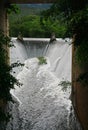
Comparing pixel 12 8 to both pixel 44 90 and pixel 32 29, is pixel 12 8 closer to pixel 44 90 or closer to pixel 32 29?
pixel 44 90

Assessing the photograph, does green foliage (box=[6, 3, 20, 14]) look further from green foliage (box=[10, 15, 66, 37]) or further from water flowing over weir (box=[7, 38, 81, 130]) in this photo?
green foliage (box=[10, 15, 66, 37])

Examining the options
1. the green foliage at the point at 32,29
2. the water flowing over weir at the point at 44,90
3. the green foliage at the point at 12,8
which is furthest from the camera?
the green foliage at the point at 32,29

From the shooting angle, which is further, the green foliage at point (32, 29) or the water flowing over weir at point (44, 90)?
the green foliage at point (32, 29)

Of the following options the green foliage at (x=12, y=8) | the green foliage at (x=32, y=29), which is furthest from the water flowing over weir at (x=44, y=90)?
the green foliage at (x=32, y=29)

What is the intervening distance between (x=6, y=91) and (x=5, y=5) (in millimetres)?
6109

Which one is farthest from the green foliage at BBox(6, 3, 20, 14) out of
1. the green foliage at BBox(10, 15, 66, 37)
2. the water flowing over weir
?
the green foliage at BBox(10, 15, 66, 37)

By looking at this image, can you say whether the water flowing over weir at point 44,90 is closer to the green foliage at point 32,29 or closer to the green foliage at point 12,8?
the green foliage at point 12,8

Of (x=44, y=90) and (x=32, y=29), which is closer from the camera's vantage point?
(x=44, y=90)

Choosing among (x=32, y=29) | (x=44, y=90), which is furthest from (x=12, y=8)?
(x=32, y=29)

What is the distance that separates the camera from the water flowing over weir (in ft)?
42.3

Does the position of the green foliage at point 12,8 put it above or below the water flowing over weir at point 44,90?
above

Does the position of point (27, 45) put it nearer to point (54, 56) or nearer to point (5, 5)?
point (54, 56)

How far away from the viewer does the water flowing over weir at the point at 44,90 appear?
1291 centimetres

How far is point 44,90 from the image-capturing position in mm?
17797
